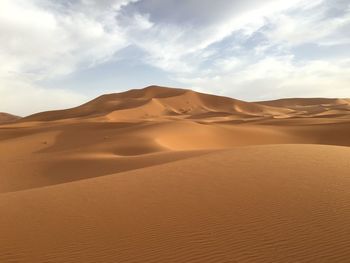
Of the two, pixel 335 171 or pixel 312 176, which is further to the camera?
pixel 335 171

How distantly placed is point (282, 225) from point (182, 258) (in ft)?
4.39

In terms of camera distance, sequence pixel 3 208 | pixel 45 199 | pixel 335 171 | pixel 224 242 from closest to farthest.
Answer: pixel 224 242 → pixel 3 208 → pixel 45 199 → pixel 335 171

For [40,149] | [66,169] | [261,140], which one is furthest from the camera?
[261,140]

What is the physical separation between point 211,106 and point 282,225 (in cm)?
5175

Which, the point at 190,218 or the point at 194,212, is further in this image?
the point at 194,212

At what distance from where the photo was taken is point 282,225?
3852 millimetres

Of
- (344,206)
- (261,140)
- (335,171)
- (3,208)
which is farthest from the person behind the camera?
(261,140)

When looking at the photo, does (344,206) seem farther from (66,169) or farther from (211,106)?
(211,106)

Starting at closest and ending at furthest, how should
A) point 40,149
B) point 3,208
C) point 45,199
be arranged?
1. point 3,208
2. point 45,199
3. point 40,149

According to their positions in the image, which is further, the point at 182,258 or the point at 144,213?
the point at 144,213

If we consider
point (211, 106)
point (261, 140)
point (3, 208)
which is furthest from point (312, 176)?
point (211, 106)

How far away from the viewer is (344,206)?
4344 mm

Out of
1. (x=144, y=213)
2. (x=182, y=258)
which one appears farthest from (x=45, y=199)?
(x=182, y=258)

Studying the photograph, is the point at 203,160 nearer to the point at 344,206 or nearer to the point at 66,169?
the point at 344,206
